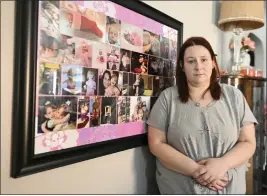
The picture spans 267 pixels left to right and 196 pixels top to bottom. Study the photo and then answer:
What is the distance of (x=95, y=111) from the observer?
3.31 feet

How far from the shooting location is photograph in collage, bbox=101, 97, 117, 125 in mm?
1046

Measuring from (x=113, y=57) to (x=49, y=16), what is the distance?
0.33 meters

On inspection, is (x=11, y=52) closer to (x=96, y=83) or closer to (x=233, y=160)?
(x=96, y=83)

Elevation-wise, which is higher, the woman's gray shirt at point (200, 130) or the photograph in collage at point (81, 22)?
the photograph in collage at point (81, 22)

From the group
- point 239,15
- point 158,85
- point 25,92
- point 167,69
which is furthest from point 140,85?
point 239,15

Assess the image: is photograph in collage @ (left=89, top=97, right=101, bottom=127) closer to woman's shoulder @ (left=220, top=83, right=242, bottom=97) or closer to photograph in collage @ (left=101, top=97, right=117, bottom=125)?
photograph in collage @ (left=101, top=97, right=117, bottom=125)

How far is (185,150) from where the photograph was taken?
117 centimetres

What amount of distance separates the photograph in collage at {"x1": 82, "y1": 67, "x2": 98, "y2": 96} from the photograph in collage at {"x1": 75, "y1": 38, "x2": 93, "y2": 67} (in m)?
0.03

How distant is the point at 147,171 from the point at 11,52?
3.13 feet

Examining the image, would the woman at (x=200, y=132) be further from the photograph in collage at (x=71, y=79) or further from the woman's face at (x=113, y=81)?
the photograph in collage at (x=71, y=79)

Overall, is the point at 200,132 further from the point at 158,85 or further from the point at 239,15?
Result: the point at 239,15

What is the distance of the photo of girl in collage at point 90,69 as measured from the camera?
84 cm

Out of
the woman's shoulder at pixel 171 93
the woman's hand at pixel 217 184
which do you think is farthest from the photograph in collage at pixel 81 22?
the woman's hand at pixel 217 184

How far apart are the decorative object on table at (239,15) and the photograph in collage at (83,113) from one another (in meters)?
1.47
